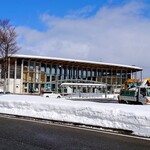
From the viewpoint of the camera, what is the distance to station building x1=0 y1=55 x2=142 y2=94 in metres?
63.6

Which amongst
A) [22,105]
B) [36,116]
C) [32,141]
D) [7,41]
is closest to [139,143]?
[32,141]

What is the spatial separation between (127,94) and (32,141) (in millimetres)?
28436

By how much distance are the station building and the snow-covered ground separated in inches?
1731

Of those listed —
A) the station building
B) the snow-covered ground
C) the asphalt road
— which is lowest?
the asphalt road

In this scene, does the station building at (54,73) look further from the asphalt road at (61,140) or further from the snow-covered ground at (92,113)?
the asphalt road at (61,140)

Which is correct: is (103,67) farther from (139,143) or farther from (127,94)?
(139,143)

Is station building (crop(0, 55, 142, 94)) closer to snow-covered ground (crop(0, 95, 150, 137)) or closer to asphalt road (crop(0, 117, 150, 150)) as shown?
snow-covered ground (crop(0, 95, 150, 137))

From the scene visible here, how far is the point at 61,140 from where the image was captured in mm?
8641

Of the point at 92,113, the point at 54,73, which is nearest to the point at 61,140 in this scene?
the point at 92,113

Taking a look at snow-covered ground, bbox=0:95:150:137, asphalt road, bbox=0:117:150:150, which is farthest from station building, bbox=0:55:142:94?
asphalt road, bbox=0:117:150:150

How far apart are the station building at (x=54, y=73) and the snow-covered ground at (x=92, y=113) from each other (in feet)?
144

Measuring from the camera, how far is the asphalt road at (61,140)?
7719mm

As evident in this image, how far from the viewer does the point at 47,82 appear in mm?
67500

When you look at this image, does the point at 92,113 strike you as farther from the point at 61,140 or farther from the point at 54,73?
the point at 54,73
